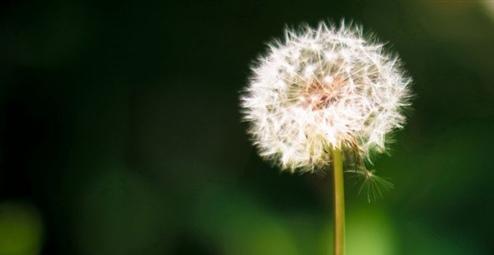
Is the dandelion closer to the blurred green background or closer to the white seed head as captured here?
the white seed head

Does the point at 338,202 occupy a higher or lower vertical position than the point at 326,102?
lower

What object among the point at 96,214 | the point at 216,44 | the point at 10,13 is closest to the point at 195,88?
the point at 216,44

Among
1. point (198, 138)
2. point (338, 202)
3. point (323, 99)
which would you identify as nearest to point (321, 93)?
point (323, 99)

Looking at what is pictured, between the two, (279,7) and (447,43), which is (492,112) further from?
(279,7)

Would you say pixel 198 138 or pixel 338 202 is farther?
pixel 198 138

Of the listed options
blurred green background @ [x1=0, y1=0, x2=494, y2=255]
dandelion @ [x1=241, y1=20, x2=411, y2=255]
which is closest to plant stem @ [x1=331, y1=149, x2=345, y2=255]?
dandelion @ [x1=241, y1=20, x2=411, y2=255]

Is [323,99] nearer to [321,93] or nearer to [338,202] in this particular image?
[321,93]

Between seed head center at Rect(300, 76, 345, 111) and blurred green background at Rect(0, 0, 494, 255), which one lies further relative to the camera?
blurred green background at Rect(0, 0, 494, 255)
